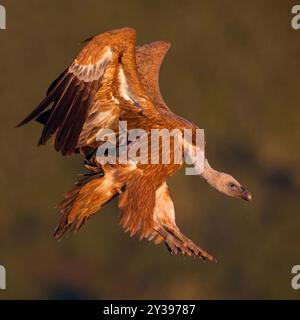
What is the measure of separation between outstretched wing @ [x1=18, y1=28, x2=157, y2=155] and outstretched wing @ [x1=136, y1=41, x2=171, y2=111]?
2.88ft

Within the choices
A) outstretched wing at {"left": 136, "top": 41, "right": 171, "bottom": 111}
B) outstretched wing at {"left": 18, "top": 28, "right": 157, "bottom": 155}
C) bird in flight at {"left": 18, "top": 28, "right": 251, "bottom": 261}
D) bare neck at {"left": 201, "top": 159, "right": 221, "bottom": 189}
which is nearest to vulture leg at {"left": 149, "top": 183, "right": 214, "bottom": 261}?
bird in flight at {"left": 18, "top": 28, "right": 251, "bottom": 261}

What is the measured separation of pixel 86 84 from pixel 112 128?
2.21 ft

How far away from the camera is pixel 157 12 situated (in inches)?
1032

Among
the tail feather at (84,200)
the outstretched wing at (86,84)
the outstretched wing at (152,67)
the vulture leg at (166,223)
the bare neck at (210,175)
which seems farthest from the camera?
the outstretched wing at (152,67)

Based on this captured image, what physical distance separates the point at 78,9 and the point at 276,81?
145 inches

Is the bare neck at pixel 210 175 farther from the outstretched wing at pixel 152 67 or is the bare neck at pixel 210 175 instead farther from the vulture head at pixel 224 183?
the outstretched wing at pixel 152 67

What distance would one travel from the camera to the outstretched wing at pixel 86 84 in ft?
40.3

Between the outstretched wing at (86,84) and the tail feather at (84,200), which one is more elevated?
the outstretched wing at (86,84)

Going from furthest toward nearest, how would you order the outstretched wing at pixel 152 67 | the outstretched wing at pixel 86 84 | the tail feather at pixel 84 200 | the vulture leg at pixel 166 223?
the outstretched wing at pixel 152 67
the vulture leg at pixel 166 223
the tail feather at pixel 84 200
the outstretched wing at pixel 86 84

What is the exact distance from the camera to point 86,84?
487 inches

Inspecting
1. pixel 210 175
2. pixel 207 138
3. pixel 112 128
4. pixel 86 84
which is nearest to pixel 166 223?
pixel 210 175

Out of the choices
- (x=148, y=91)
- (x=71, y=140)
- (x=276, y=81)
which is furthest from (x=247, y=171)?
(x=71, y=140)

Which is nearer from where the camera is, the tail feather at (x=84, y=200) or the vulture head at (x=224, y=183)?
the tail feather at (x=84, y=200)

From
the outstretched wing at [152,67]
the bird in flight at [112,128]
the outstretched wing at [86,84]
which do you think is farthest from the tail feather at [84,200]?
the outstretched wing at [152,67]
